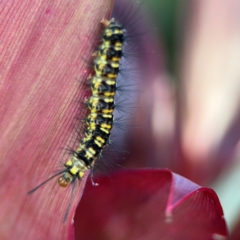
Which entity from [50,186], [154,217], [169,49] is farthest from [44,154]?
[169,49]

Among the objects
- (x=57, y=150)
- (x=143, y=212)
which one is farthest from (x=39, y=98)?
(x=143, y=212)

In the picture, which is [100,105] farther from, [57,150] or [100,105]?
[57,150]

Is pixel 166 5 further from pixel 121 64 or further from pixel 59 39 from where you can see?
pixel 59 39
